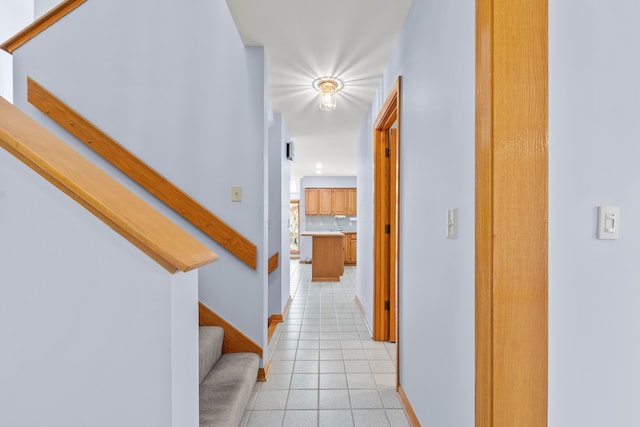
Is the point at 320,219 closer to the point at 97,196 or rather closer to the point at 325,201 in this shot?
the point at 325,201

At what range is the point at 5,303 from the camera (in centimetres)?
88

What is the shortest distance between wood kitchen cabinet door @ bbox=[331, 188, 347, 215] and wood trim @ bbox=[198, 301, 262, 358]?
7.05 metres

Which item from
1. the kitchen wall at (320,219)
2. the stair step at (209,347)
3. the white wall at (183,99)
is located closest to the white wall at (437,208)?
the white wall at (183,99)

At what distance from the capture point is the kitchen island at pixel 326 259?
257 inches

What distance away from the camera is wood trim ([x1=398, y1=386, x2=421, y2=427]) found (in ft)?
6.18

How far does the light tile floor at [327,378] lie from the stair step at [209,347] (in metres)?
0.36

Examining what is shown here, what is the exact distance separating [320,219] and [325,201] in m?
0.59

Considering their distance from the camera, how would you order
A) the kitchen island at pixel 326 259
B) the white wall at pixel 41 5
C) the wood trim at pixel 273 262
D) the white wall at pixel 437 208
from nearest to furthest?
the white wall at pixel 437 208, the white wall at pixel 41 5, the wood trim at pixel 273 262, the kitchen island at pixel 326 259

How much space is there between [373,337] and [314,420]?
1462mm
